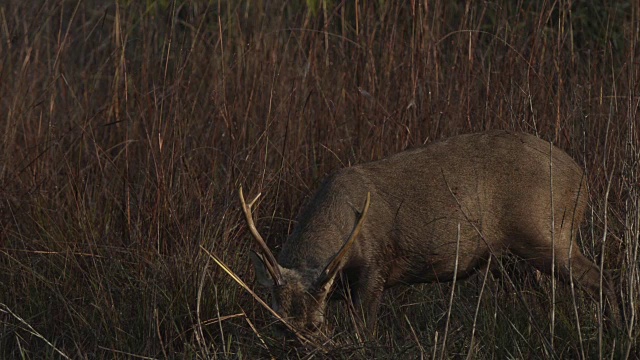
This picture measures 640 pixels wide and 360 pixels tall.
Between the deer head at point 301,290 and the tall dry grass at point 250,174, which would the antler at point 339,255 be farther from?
the tall dry grass at point 250,174

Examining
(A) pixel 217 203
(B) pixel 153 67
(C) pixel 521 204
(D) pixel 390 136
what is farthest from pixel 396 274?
(B) pixel 153 67

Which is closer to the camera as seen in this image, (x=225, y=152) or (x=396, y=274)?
(x=396, y=274)

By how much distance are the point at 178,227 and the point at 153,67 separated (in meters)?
1.53

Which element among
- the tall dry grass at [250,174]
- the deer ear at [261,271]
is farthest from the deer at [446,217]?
the deer ear at [261,271]

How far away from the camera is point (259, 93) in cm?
590

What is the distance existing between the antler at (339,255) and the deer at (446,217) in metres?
0.31

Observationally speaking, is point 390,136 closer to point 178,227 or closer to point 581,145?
point 581,145

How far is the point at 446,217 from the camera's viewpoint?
4.34 meters

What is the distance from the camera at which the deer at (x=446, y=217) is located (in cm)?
425

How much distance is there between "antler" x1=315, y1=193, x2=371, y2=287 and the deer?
0.31 m

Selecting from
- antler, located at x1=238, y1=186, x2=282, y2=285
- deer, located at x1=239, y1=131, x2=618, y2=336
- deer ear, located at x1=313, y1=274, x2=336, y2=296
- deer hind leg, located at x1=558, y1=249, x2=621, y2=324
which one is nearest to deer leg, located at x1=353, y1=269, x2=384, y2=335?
deer, located at x1=239, y1=131, x2=618, y2=336

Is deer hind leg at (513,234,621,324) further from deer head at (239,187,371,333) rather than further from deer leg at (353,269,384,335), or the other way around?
deer head at (239,187,371,333)

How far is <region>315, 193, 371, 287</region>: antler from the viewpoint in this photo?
3.77m

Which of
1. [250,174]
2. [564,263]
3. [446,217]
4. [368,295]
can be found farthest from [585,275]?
[250,174]
